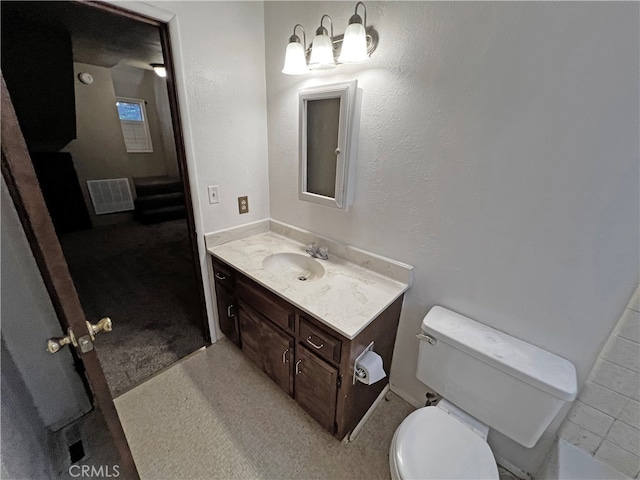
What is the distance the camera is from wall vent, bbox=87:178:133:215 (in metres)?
4.18

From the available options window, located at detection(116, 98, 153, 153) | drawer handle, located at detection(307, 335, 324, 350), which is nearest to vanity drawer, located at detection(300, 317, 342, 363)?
drawer handle, located at detection(307, 335, 324, 350)

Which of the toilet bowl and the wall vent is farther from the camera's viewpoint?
the wall vent

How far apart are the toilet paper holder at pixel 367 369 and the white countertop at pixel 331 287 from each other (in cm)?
22

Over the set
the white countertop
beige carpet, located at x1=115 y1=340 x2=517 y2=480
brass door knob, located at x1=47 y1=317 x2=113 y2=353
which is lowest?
beige carpet, located at x1=115 y1=340 x2=517 y2=480

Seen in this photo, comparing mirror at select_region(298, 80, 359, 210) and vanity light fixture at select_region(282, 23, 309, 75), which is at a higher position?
vanity light fixture at select_region(282, 23, 309, 75)

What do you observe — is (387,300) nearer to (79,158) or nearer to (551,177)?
(551,177)

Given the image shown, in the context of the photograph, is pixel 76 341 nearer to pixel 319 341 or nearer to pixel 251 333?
pixel 319 341

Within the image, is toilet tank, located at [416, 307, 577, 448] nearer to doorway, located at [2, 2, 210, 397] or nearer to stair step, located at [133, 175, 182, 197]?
doorway, located at [2, 2, 210, 397]

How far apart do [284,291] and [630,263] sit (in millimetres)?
1278

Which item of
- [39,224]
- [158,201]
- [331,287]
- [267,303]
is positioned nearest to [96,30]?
[158,201]

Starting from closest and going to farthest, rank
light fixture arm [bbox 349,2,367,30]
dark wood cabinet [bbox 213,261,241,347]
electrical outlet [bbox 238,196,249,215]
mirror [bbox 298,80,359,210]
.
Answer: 1. light fixture arm [bbox 349,2,367,30]
2. mirror [bbox 298,80,359,210]
3. dark wood cabinet [bbox 213,261,241,347]
4. electrical outlet [bbox 238,196,249,215]

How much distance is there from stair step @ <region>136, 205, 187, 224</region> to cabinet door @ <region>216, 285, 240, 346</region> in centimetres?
330

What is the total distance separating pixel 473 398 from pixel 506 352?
10.8 inches

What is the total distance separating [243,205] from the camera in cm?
181
